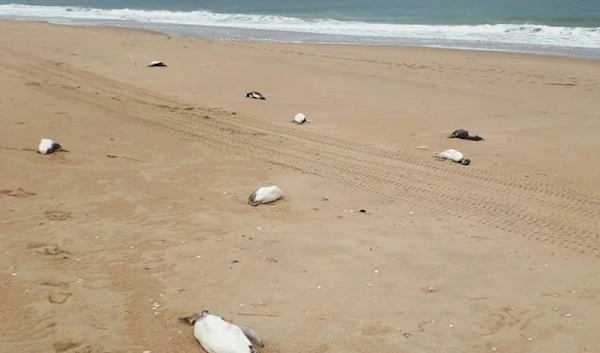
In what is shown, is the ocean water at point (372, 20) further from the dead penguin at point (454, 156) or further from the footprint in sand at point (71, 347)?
the footprint in sand at point (71, 347)

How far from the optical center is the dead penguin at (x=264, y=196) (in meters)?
5.96

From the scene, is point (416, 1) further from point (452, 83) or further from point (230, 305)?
point (230, 305)

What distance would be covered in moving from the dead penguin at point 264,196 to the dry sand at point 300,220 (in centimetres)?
14

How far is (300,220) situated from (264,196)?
1.73 feet

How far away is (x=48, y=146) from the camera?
720 cm

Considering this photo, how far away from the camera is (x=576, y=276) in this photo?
4633 millimetres

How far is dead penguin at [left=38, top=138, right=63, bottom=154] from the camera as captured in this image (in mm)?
7184

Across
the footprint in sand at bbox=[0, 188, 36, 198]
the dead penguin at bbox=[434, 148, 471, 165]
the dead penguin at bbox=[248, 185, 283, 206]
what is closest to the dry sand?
the footprint in sand at bbox=[0, 188, 36, 198]

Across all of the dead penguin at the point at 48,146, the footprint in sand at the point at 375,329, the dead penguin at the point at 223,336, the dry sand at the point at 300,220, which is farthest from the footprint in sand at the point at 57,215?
the footprint in sand at the point at 375,329

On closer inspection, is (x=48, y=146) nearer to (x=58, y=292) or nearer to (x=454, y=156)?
(x=58, y=292)

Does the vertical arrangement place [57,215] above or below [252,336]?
below

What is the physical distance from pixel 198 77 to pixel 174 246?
797 cm

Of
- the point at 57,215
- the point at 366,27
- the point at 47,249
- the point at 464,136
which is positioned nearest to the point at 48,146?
the point at 57,215

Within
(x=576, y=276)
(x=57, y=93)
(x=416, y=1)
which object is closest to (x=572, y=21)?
(x=416, y=1)
